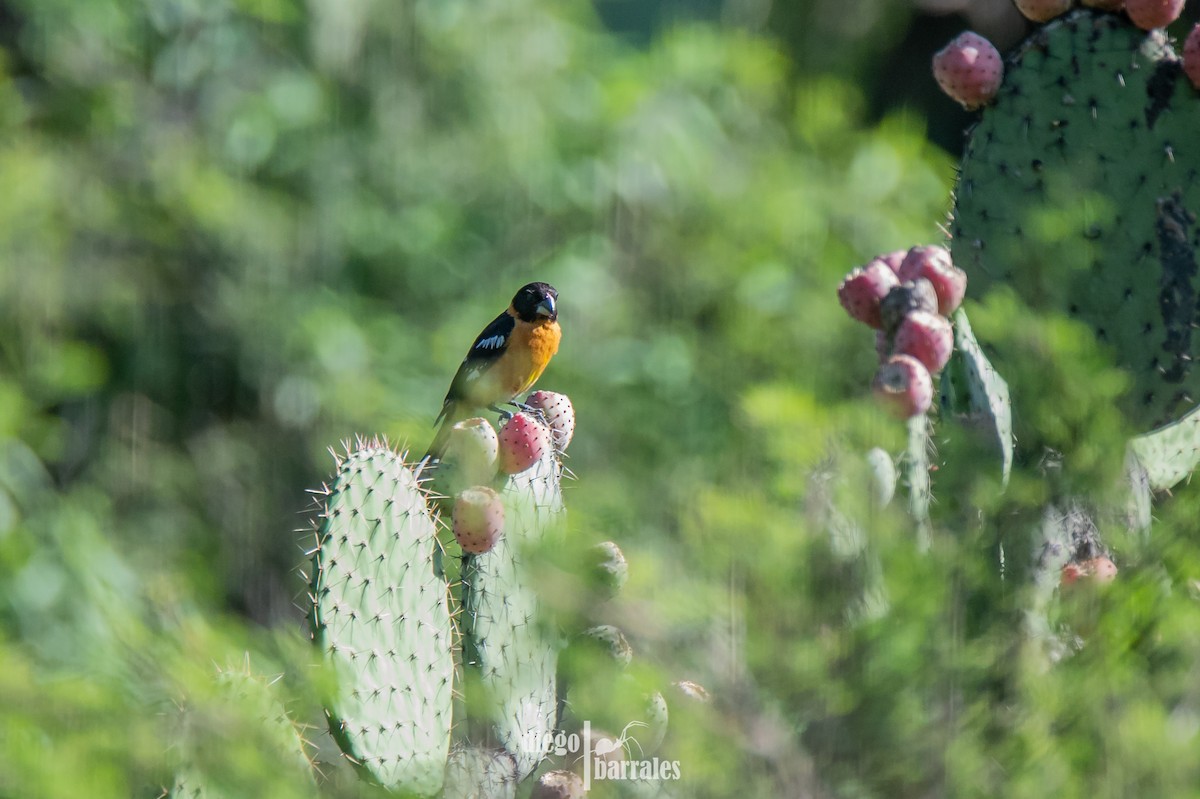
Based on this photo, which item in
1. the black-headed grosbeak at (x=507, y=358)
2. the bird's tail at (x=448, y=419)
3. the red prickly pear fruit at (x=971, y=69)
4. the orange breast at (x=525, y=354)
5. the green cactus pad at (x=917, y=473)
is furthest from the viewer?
the orange breast at (x=525, y=354)

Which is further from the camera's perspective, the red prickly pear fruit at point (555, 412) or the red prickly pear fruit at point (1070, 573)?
the red prickly pear fruit at point (555, 412)

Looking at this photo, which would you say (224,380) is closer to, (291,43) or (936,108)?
(291,43)

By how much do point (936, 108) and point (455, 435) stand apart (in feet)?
18.3

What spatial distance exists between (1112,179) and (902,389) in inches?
29.1

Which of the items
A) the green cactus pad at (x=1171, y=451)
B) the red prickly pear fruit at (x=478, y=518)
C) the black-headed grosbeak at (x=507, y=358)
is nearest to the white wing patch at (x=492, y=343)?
the black-headed grosbeak at (x=507, y=358)

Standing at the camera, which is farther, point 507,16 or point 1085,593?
point 507,16

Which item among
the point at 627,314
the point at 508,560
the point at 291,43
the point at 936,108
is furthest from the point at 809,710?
the point at 936,108

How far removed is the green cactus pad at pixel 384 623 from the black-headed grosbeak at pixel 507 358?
87 centimetres

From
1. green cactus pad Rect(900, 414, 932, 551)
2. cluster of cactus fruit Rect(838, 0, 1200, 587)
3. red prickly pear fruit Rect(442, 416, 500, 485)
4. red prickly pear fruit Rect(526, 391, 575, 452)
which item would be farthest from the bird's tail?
green cactus pad Rect(900, 414, 932, 551)

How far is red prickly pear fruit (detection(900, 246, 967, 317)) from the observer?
167cm

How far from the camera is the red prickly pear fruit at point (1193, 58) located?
1946mm

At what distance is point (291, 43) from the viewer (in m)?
5.22

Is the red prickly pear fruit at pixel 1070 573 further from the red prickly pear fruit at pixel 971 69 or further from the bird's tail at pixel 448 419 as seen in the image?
the bird's tail at pixel 448 419

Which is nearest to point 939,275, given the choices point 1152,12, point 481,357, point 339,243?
point 1152,12
